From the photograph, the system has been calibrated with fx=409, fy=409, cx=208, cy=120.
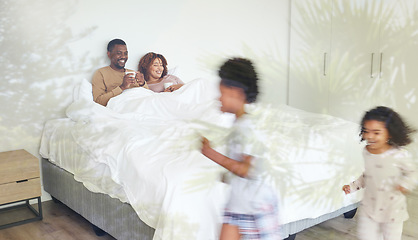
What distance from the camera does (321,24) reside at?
253mm

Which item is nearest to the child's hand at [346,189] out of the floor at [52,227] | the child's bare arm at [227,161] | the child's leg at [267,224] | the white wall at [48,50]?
the child's bare arm at [227,161]

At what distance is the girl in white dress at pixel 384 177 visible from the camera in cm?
21

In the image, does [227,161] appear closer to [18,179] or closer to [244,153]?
Result: [244,153]

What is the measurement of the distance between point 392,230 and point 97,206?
56.5 inches

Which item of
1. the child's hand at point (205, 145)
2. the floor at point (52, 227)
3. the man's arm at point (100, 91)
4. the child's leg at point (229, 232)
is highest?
the child's hand at point (205, 145)

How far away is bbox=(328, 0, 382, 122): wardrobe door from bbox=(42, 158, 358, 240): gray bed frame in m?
0.81

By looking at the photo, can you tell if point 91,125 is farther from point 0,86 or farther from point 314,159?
point 314,159

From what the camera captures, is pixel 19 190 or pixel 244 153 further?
pixel 19 190

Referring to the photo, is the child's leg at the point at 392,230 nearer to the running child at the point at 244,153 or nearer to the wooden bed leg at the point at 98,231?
the running child at the point at 244,153

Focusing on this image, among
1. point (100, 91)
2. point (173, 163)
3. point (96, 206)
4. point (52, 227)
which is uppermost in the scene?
point (100, 91)

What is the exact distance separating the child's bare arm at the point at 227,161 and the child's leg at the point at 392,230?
136 millimetres

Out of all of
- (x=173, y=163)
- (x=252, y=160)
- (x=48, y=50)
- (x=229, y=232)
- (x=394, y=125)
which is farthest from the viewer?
(x=48, y=50)

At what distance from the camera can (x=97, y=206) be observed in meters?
1.53

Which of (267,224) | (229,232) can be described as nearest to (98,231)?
(229,232)
